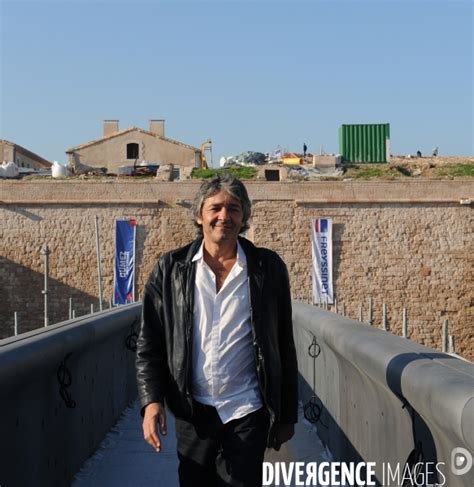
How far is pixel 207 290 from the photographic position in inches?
151

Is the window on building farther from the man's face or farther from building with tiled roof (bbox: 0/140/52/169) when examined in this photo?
the man's face

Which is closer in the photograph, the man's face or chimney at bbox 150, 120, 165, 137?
the man's face

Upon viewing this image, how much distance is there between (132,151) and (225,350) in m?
40.4

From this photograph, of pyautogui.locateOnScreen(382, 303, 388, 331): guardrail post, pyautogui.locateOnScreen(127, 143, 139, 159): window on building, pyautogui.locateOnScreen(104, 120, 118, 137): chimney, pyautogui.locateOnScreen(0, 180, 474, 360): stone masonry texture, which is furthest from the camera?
pyautogui.locateOnScreen(104, 120, 118, 137): chimney

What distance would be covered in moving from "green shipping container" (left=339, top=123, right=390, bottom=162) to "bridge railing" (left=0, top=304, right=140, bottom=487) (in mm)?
35065

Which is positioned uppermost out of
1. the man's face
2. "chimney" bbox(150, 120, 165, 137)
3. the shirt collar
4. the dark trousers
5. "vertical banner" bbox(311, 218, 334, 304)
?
"chimney" bbox(150, 120, 165, 137)

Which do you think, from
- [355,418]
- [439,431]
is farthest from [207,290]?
[355,418]

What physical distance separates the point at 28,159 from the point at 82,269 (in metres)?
29.3

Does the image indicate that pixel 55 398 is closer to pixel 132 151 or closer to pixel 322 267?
pixel 322 267

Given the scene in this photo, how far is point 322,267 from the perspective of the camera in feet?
98.2

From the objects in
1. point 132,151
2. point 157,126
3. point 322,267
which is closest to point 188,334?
point 322,267

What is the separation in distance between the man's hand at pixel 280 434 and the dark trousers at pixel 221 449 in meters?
0.05

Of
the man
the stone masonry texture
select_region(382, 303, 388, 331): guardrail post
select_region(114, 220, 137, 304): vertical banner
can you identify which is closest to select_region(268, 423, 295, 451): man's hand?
the man

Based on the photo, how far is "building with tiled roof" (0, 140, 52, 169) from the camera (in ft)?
159
